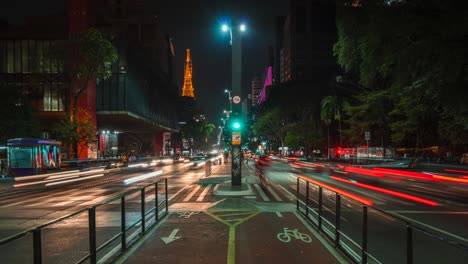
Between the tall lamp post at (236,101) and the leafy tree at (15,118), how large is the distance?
34.3m

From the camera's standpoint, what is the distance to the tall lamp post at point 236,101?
65.4 ft

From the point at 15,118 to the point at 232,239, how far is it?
149 ft

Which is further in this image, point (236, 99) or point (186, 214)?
point (236, 99)

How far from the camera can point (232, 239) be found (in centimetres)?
940

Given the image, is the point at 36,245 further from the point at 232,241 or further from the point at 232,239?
the point at 232,239

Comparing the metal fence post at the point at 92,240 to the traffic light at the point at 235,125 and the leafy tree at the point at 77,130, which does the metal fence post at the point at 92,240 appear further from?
the leafy tree at the point at 77,130

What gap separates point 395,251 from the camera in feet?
27.4

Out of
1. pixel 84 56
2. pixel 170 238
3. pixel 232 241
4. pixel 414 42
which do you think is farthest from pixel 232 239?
pixel 84 56

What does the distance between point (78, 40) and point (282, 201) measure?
3740cm

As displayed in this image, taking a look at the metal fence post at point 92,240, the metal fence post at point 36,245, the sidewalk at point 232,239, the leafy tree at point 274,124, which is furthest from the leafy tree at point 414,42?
the leafy tree at point 274,124

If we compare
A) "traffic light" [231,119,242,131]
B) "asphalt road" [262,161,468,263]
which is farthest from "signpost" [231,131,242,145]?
"asphalt road" [262,161,468,263]

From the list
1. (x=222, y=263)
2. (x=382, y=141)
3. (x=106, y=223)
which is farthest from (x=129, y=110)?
(x=222, y=263)

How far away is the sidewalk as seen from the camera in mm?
7848

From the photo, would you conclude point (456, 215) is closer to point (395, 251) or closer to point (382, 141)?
point (395, 251)
